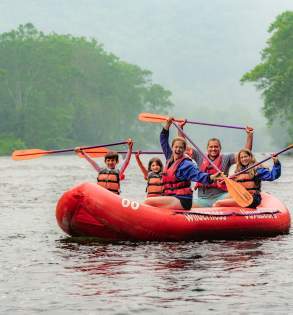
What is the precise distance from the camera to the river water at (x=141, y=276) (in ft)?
23.9

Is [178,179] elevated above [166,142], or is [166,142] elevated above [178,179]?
[166,142]

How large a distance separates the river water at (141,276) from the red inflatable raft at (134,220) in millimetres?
197

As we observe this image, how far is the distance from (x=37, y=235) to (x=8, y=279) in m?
3.65

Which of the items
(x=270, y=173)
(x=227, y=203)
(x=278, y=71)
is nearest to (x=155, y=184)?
(x=227, y=203)

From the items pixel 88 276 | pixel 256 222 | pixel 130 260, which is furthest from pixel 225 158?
pixel 88 276

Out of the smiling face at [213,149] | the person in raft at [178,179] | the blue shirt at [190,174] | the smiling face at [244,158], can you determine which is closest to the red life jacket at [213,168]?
the smiling face at [213,149]

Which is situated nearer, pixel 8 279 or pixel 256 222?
pixel 8 279

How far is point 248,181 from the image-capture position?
39.0ft

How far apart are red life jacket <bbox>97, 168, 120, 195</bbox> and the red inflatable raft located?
107cm

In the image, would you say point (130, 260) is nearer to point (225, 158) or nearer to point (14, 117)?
point (225, 158)

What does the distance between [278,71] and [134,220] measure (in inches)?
1738

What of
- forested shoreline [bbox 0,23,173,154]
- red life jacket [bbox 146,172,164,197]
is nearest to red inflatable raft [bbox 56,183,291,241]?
red life jacket [bbox 146,172,164,197]

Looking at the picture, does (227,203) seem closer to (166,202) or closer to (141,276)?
(166,202)

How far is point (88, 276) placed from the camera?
28.1ft
